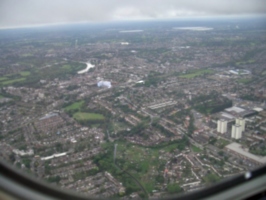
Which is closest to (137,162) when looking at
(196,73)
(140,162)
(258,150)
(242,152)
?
(140,162)

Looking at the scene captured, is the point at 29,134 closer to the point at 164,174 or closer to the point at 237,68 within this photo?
the point at 164,174

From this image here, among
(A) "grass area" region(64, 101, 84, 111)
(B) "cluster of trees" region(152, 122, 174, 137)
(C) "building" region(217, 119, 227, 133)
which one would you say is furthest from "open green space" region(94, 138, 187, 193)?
(A) "grass area" region(64, 101, 84, 111)

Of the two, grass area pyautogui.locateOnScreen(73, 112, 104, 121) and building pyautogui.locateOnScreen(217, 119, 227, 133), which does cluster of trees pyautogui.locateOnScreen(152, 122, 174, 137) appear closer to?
building pyautogui.locateOnScreen(217, 119, 227, 133)

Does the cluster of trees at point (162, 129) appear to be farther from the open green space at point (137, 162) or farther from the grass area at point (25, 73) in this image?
the grass area at point (25, 73)

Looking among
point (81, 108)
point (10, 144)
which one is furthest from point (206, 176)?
point (81, 108)

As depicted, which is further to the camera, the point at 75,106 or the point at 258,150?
the point at 75,106

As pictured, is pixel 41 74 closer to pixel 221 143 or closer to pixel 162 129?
pixel 162 129

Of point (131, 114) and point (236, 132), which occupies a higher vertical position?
point (236, 132)

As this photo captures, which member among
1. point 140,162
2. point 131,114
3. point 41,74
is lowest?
point 131,114

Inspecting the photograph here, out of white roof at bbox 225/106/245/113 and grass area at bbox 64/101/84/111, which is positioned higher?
grass area at bbox 64/101/84/111
